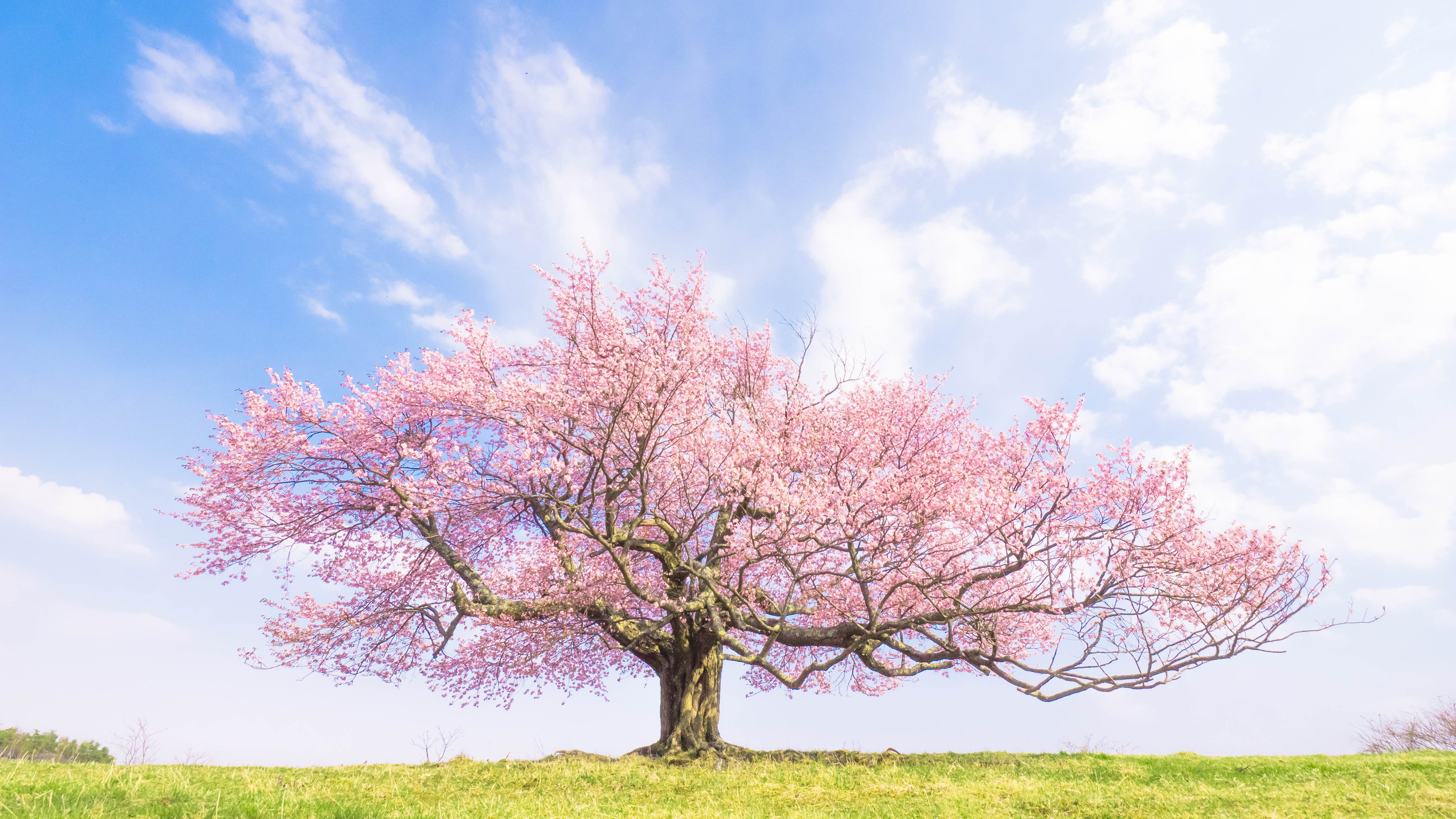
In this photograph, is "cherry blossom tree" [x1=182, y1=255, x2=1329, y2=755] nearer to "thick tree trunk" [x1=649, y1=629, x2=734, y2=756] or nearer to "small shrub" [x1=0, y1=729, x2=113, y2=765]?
"thick tree trunk" [x1=649, y1=629, x2=734, y2=756]

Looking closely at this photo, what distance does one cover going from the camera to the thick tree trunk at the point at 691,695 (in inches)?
677

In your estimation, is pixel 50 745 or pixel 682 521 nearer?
pixel 682 521

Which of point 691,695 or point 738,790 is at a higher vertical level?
point 691,695

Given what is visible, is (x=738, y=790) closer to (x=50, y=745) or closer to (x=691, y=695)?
(x=691, y=695)

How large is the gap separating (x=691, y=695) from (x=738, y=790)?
604cm

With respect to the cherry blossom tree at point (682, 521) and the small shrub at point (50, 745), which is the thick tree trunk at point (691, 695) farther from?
the small shrub at point (50, 745)

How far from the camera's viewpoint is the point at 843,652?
1270cm

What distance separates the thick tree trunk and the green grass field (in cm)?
145

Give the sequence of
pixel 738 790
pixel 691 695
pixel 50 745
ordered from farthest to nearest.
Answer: pixel 50 745 → pixel 691 695 → pixel 738 790

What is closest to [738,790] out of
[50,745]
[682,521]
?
[682,521]

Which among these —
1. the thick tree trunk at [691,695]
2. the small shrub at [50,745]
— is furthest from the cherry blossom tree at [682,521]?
the small shrub at [50,745]

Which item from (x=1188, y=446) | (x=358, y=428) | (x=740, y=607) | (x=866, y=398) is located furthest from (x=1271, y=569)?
(x=358, y=428)

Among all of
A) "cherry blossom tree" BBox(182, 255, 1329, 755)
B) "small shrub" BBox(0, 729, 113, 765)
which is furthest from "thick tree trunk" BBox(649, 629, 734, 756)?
"small shrub" BBox(0, 729, 113, 765)

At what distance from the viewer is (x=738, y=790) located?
38.3 ft
